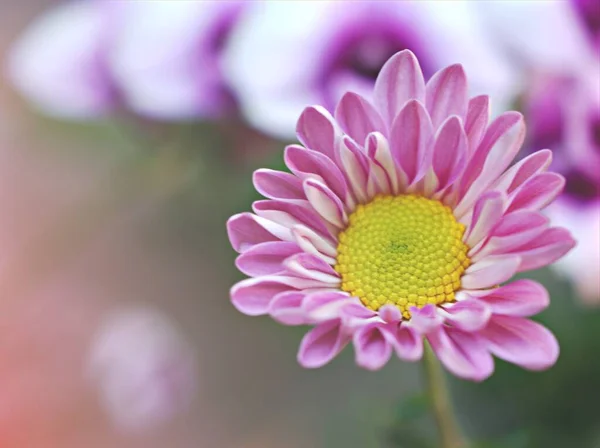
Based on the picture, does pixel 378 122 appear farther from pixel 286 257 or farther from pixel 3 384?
pixel 3 384

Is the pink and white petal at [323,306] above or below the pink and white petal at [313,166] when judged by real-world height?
below

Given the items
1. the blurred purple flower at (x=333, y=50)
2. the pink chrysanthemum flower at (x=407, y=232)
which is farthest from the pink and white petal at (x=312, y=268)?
the blurred purple flower at (x=333, y=50)

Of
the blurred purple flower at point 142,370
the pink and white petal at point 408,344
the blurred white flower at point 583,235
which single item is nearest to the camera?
the pink and white petal at point 408,344

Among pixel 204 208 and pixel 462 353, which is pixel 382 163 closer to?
pixel 462 353

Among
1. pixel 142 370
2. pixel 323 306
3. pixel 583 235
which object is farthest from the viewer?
pixel 142 370

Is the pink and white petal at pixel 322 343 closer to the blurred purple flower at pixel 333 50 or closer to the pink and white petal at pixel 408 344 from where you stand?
the pink and white petal at pixel 408 344

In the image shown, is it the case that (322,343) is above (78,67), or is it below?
below

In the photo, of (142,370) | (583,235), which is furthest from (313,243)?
(142,370)
